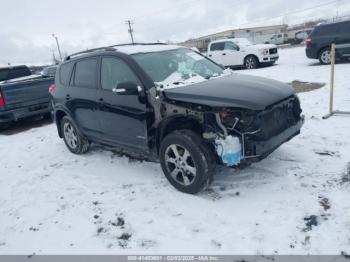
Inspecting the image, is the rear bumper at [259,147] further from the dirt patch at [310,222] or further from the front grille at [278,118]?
the dirt patch at [310,222]

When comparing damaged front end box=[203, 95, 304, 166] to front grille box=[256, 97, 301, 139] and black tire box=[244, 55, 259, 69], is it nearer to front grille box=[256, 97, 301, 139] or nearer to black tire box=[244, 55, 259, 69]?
front grille box=[256, 97, 301, 139]

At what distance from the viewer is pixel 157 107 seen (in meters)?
4.11

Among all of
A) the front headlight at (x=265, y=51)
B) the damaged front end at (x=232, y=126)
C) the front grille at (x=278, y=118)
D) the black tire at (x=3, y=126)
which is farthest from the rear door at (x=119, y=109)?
the front headlight at (x=265, y=51)

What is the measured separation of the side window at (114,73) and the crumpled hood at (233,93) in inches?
29.0

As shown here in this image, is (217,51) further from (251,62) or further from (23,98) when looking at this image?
(23,98)

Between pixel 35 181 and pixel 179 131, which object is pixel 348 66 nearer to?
pixel 179 131

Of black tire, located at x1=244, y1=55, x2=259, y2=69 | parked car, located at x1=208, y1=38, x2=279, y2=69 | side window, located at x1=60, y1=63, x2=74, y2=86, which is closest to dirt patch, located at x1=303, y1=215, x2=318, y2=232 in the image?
side window, located at x1=60, y1=63, x2=74, y2=86

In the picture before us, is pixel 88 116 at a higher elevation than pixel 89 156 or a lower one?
higher

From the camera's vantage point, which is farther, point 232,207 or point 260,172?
point 260,172

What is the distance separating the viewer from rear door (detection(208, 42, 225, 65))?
17703 millimetres

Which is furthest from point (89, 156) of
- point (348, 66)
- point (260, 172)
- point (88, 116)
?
point (348, 66)

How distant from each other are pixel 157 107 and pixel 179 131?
0.49 m

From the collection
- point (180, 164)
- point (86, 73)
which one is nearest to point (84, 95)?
point (86, 73)

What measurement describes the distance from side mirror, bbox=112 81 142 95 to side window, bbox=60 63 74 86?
2.18 meters
